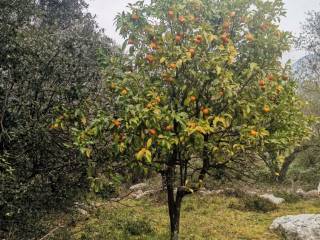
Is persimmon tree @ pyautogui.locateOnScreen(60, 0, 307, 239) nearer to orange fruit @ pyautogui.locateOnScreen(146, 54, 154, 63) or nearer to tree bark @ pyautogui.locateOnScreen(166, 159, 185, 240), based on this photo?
orange fruit @ pyautogui.locateOnScreen(146, 54, 154, 63)

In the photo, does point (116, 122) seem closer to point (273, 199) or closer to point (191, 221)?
point (191, 221)

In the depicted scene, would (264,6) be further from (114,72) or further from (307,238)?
(307,238)

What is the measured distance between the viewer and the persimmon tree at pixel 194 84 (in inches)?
309

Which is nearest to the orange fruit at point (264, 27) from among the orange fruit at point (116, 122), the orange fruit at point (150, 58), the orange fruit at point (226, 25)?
the orange fruit at point (226, 25)

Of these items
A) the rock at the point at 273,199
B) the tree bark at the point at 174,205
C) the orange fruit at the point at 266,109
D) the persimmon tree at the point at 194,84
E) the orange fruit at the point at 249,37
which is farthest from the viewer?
the rock at the point at 273,199

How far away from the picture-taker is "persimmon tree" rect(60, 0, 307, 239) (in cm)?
786

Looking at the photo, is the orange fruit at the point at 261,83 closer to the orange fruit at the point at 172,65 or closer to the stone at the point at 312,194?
the orange fruit at the point at 172,65

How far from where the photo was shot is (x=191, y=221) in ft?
53.6

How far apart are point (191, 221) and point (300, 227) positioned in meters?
4.41

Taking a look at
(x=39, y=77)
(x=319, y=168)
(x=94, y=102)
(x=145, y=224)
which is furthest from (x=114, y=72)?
(x=319, y=168)

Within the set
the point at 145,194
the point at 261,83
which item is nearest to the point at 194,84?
the point at 261,83

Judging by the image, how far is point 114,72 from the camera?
8656 millimetres

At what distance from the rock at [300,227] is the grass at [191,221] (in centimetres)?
46

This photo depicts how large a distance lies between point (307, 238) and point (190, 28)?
7.81 meters
